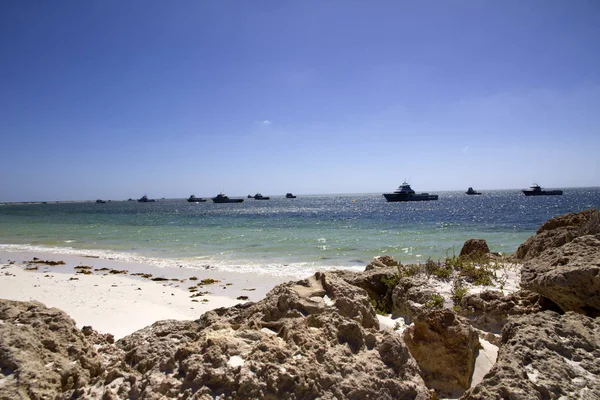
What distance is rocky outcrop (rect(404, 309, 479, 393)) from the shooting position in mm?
3730

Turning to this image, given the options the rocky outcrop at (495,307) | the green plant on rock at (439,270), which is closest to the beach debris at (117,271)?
the green plant on rock at (439,270)

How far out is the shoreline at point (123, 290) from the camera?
25.1 ft

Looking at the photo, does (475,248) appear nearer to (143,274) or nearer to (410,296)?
(410,296)

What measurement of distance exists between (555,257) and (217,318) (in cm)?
458

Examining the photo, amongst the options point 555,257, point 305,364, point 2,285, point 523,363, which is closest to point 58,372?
point 305,364

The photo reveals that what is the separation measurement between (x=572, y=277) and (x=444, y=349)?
173 cm

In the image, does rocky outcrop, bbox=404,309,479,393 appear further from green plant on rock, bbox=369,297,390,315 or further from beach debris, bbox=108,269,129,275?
beach debris, bbox=108,269,129,275

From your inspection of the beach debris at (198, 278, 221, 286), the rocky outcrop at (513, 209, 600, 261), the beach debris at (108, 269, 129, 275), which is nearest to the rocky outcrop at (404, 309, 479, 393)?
the rocky outcrop at (513, 209, 600, 261)

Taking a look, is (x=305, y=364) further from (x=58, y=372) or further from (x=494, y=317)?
(x=494, y=317)

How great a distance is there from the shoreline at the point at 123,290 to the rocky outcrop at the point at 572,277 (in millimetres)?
6296

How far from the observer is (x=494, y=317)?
5.39 m

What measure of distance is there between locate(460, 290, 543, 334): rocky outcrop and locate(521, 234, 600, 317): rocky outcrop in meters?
0.45

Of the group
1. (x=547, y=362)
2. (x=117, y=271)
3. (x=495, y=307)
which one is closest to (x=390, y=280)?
(x=495, y=307)

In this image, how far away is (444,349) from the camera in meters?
3.83
